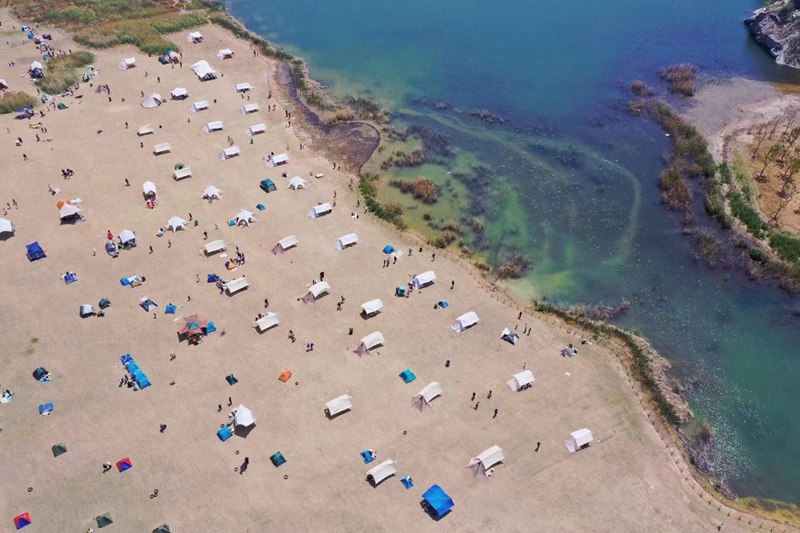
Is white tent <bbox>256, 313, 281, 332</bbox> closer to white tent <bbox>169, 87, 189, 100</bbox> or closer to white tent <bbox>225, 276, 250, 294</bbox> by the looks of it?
white tent <bbox>225, 276, 250, 294</bbox>

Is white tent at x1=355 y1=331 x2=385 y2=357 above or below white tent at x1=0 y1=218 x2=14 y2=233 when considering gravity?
above

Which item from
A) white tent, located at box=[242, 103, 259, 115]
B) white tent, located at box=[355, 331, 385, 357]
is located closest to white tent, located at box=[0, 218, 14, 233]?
white tent, located at box=[242, 103, 259, 115]

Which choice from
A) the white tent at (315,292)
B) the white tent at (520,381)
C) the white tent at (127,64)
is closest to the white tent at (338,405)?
the white tent at (315,292)

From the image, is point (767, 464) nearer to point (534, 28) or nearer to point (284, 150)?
point (284, 150)

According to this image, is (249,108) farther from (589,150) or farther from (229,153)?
(589,150)

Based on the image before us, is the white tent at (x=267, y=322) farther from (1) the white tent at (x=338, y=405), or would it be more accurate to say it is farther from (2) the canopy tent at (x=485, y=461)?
(2) the canopy tent at (x=485, y=461)

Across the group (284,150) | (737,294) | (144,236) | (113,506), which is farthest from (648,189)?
(113,506)
